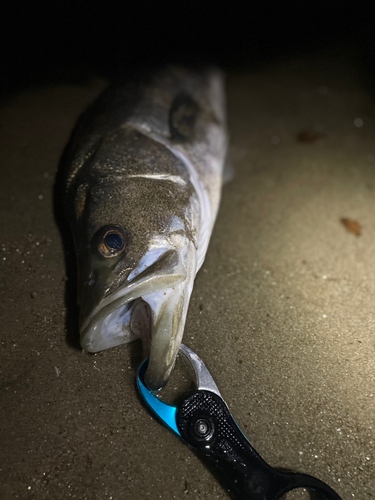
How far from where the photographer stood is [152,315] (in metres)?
1.82

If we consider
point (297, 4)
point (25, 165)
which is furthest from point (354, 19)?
point (25, 165)

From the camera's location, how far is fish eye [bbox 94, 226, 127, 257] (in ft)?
6.31

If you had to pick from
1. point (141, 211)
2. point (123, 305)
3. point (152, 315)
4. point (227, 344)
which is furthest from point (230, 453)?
point (141, 211)

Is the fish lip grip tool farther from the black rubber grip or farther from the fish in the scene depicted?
the fish

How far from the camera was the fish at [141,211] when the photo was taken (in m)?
1.83

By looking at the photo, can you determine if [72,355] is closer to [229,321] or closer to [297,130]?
[229,321]

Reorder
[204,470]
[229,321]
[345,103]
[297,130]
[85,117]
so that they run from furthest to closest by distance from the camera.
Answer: [345,103], [297,130], [85,117], [229,321], [204,470]

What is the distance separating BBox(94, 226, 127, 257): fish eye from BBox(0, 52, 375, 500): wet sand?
1.67 ft

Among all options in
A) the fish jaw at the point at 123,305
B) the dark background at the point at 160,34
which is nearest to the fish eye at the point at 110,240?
the fish jaw at the point at 123,305

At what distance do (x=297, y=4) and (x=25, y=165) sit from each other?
16.6 ft

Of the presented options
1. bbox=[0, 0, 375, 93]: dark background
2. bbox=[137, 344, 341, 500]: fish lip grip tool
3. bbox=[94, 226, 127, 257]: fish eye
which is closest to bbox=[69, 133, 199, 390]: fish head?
bbox=[94, 226, 127, 257]: fish eye

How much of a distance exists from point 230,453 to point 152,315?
2.38ft

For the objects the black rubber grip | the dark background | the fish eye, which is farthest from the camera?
the dark background

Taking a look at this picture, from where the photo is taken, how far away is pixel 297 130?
4.13 metres
